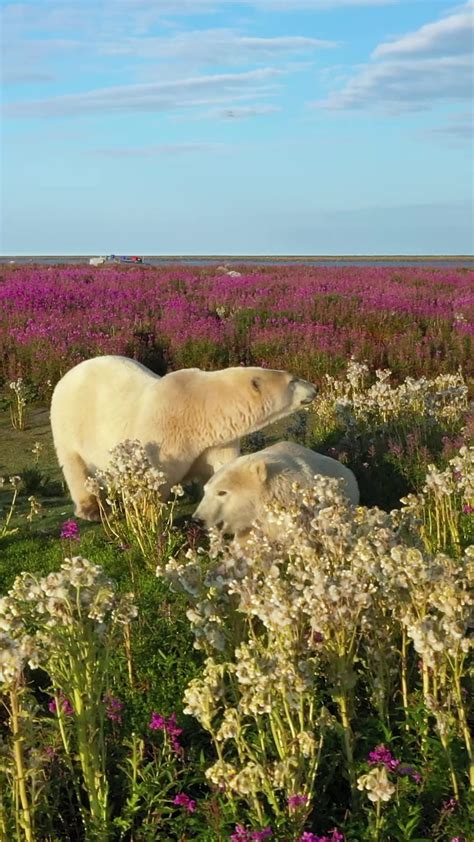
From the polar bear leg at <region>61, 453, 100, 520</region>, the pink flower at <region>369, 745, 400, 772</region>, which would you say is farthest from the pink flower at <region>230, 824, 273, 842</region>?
the polar bear leg at <region>61, 453, 100, 520</region>

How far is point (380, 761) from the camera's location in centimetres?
352

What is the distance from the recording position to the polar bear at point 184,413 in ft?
25.2

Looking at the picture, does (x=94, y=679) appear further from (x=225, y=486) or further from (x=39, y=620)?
(x=225, y=486)

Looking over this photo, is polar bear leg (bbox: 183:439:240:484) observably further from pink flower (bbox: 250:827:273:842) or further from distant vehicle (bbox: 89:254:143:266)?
distant vehicle (bbox: 89:254:143:266)

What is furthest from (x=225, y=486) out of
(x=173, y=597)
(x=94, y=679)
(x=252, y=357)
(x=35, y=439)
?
(x=252, y=357)

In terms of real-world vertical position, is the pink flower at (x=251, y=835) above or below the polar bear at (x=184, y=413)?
below

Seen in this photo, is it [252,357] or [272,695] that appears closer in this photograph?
[272,695]

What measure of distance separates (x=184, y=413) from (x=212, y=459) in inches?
18.9

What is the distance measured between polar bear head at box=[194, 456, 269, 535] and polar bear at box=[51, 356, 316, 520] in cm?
85

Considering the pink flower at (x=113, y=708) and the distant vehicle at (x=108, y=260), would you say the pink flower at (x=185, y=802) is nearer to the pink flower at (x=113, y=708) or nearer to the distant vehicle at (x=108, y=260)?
the pink flower at (x=113, y=708)

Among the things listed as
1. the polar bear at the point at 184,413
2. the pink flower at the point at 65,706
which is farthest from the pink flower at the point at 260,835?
the polar bear at the point at 184,413

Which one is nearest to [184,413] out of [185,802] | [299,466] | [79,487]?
[299,466]

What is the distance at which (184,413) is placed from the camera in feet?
25.2

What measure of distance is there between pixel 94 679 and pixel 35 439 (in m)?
8.34
